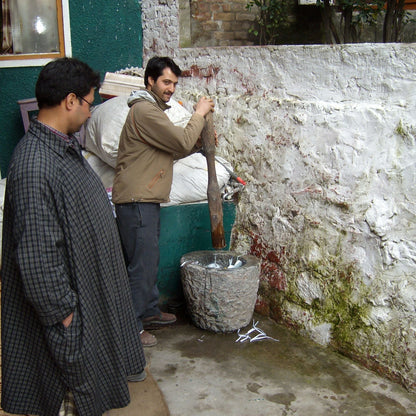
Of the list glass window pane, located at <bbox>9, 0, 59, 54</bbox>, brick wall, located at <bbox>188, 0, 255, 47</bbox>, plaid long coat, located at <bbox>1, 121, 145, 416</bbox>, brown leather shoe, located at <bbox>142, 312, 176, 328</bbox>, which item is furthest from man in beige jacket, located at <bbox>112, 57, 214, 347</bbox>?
brick wall, located at <bbox>188, 0, 255, 47</bbox>

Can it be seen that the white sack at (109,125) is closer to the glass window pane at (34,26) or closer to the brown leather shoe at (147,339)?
the glass window pane at (34,26)

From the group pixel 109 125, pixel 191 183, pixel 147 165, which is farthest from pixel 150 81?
pixel 191 183

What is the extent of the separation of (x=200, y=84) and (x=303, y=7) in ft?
8.72

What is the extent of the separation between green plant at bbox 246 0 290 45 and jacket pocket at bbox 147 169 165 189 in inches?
126

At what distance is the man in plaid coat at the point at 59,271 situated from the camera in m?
1.87

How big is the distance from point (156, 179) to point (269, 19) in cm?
345

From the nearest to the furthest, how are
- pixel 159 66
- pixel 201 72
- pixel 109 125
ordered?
pixel 159 66 < pixel 109 125 < pixel 201 72

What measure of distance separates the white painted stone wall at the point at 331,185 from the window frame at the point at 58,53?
1568mm

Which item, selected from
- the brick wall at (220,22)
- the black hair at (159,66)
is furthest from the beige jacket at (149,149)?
the brick wall at (220,22)

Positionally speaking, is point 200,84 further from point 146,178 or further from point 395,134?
point 395,134

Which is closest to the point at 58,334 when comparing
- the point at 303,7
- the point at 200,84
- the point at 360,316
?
the point at 360,316

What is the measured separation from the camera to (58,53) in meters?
4.87

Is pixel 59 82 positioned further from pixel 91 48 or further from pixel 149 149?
pixel 91 48

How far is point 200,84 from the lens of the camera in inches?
171
